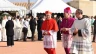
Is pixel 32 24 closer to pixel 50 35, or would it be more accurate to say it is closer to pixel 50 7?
pixel 50 7

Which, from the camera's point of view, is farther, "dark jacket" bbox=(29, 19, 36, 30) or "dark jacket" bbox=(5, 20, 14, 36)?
"dark jacket" bbox=(29, 19, 36, 30)

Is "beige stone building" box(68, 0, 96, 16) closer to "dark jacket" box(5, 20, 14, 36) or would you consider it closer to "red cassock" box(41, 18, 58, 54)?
"dark jacket" box(5, 20, 14, 36)

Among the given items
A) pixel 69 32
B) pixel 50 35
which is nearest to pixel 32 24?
pixel 50 35

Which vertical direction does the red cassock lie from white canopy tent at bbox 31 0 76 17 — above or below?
below

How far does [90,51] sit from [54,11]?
20759mm

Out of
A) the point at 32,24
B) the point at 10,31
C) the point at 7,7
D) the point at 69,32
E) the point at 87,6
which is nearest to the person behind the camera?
the point at 69,32

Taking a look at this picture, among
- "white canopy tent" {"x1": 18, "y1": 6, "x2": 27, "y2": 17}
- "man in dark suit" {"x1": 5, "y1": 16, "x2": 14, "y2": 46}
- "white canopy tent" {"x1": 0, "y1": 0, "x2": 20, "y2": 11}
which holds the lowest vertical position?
"man in dark suit" {"x1": 5, "y1": 16, "x2": 14, "y2": 46}

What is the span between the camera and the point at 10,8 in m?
28.9

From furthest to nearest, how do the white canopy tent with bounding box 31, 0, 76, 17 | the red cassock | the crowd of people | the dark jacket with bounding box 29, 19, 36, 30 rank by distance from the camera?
the white canopy tent with bounding box 31, 0, 76, 17 < the dark jacket with bounding box 29, 19, 36, 30 < the red cassock < the crowd of people

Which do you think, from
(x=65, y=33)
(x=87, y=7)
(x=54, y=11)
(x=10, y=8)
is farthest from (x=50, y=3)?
(x=65, y=33)

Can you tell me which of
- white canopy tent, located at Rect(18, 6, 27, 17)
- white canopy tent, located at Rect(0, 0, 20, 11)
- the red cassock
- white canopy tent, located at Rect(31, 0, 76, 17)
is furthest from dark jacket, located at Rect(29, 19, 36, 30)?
the red cassock

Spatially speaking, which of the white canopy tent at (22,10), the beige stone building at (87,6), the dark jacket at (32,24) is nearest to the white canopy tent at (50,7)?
the white canopy tent at (22,10)

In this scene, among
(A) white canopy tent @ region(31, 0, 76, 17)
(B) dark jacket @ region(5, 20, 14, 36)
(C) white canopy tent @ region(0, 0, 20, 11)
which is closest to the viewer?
(B) dark jacket @ region(5, 20, 14, 36)

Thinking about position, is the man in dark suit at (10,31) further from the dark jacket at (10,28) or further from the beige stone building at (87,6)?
the beige stone building at (87,6)
